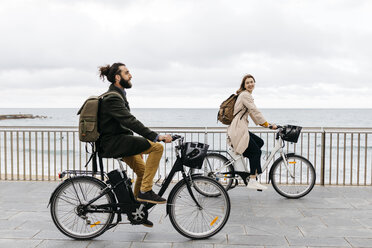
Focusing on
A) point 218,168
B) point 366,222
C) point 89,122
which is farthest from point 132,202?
point 366,222

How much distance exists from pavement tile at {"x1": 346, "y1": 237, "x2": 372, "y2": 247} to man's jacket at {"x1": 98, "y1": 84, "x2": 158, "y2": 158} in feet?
7.10

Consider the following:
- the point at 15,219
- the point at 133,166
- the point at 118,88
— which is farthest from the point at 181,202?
the point at 15,219

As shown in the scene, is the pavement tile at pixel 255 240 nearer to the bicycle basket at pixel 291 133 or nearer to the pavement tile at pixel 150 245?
the pavement tile at pixel 150 245

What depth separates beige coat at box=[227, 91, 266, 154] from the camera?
16.4 ft

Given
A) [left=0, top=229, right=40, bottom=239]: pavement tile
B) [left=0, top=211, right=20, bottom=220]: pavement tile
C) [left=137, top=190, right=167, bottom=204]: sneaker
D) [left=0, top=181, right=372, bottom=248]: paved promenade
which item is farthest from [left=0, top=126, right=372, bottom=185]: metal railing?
[left=0, top=211, right=20, bottom=220]: pavement tile

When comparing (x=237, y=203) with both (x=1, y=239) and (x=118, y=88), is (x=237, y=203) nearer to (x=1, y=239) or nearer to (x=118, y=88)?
(x=118, y=88)

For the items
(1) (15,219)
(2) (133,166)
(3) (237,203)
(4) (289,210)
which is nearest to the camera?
(2) (133,166)

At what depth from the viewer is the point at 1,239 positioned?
358cm

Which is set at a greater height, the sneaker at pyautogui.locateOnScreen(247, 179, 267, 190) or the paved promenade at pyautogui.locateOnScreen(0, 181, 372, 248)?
the sneaker at pyautogui.locateOnScreen(247, 179, 267, 190)

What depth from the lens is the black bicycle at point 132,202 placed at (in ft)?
11.5

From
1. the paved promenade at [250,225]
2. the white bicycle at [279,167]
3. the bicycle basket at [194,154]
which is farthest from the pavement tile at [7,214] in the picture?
the white bicycle at [279,167]

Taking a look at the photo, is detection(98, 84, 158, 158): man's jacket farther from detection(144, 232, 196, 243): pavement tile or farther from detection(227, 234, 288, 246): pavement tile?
detection(227, 234, 288, 246): pavement tile

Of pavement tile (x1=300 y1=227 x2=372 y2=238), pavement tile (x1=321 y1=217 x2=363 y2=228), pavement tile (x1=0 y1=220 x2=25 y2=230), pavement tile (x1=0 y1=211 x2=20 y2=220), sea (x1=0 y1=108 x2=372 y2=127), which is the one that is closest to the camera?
pavement tile (x1=300 y1=227 x2=372 y2=238)

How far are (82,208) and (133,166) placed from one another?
0.64m
